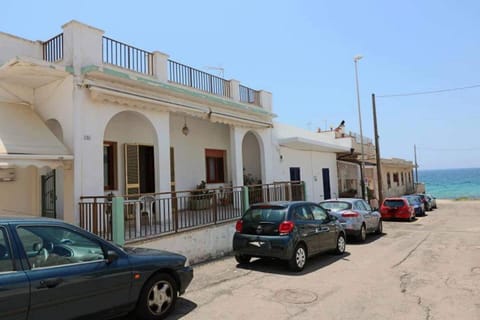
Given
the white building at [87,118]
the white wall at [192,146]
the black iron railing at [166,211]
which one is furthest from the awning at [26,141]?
the white wall at [192,146]

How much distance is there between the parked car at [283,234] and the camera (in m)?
7.53

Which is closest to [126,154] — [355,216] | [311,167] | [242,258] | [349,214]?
[242,258]

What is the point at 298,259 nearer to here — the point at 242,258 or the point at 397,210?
the point at 242,258

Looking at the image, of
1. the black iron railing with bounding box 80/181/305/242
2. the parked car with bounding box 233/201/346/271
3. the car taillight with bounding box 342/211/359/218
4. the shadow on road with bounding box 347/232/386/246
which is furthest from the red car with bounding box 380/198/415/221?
the parked car with bounding box 233/201/346/271

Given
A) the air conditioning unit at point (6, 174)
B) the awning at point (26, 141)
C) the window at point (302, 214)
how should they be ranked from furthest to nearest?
the air conditioning unit at point (6, 174), the window at point (302, 214), the awning at point (26, 141)

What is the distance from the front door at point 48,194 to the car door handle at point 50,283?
5920 mm

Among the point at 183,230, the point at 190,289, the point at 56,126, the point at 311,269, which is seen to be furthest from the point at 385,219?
the point at 56,126

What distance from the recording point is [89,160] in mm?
8094

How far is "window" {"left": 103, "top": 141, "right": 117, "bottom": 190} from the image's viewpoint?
1058 centimetres

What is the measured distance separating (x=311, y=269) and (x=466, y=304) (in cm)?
316

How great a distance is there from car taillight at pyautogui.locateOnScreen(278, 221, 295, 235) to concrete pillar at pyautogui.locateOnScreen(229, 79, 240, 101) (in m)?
7.08

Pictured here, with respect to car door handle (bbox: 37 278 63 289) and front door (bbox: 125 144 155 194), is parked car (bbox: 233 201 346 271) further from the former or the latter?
car door handle (bbox: 37 278 63 289)

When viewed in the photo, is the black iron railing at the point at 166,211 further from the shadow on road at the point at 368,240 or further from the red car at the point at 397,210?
the red car at the point at 397,210

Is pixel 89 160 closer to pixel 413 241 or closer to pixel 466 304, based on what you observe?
pixel 466 304
